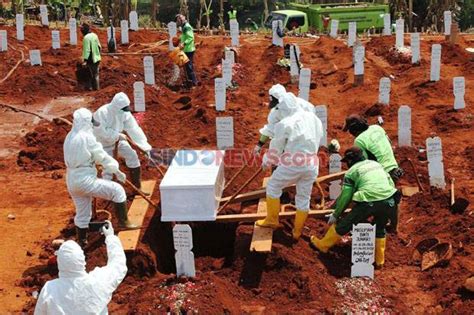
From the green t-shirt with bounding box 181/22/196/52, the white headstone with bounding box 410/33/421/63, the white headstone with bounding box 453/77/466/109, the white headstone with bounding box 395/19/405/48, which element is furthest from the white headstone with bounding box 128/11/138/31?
the white headstone with bounding box 453/77/466/109

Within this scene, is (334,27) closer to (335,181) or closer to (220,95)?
(220,95)

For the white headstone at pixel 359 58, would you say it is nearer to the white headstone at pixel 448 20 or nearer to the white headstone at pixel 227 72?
the white headstone at pixel 227 72

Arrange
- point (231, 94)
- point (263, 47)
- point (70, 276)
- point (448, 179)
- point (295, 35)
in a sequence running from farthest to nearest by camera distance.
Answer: point (295, 35), point (263, 47), point (231, 94), point (448, 179), point (70, 276)

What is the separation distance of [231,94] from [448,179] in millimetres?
7035

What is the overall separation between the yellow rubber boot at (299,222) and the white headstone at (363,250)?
90 cm

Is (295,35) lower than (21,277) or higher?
higher

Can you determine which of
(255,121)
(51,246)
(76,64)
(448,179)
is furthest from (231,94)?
(51,246)

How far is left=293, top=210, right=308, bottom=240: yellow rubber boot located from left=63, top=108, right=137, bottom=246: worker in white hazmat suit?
2.17 meters

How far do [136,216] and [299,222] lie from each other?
222 centimetres

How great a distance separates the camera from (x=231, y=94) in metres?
16.4

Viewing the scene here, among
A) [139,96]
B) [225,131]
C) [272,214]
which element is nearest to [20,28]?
[139,96]

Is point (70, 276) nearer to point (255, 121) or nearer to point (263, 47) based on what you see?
point (255, 121)

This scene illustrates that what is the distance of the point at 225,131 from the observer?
1175cm

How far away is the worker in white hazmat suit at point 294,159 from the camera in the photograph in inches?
316
